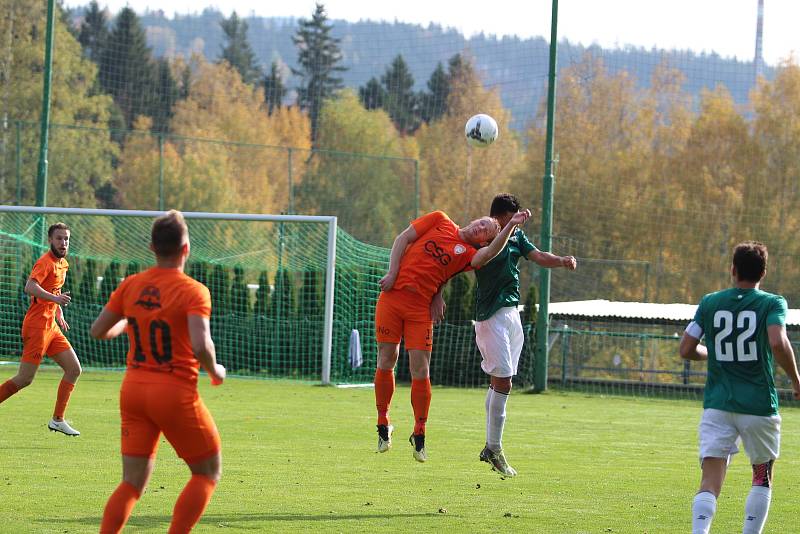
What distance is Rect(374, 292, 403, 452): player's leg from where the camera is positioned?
33.2 feet

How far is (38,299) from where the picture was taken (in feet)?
39.8

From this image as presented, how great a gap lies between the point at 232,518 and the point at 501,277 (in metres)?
3.31

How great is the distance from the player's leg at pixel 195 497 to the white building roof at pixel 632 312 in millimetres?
19950

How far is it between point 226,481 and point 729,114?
133 feet

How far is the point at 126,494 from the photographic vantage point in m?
5.77

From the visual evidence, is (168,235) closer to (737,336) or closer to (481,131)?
(737,336)

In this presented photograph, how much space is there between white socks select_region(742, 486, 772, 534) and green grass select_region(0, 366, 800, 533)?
1091 millimetres

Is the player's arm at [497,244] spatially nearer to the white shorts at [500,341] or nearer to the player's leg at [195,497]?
the white shorts at [500,341]

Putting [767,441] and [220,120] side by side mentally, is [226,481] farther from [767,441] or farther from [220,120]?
[220,120]

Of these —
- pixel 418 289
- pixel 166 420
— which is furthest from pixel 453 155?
pixel 166 420

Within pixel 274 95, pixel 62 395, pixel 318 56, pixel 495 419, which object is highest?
pixel 318 56

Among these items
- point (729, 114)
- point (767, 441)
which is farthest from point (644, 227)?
point (767, 441)

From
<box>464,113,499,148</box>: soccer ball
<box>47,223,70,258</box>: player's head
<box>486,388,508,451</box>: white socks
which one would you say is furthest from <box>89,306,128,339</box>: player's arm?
<box>464,113,499,148</box>: soccer ball

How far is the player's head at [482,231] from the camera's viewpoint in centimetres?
978
